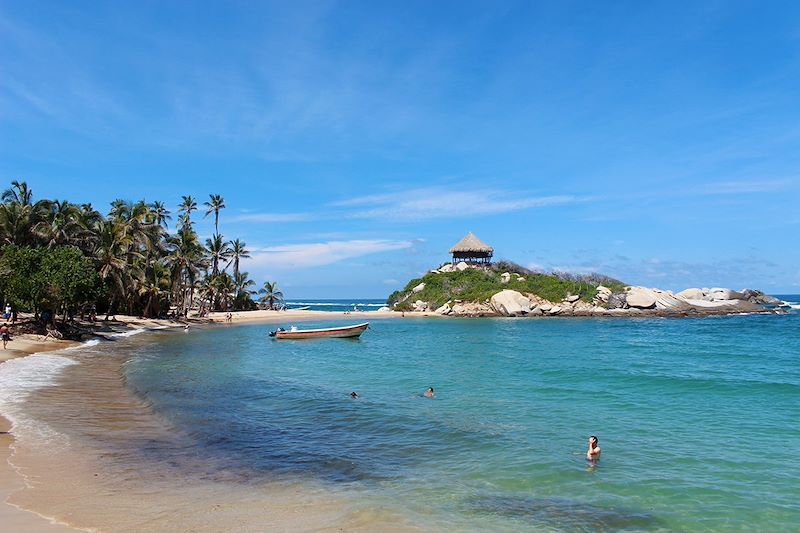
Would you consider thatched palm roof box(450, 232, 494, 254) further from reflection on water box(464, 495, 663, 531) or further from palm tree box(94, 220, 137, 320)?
reflection on water box(464, 495, 663, 531)

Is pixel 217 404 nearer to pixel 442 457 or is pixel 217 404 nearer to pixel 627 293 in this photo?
pixel 442 457

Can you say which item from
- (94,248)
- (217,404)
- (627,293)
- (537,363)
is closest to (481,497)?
(217,404)

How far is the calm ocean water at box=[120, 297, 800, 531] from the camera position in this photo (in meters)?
9.70

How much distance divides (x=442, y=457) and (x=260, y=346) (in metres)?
31.5

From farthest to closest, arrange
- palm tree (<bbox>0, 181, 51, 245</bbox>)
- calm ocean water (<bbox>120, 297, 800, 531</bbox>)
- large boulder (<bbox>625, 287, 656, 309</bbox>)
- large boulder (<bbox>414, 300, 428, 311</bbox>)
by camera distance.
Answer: large boulder (<bbox>414, 300, 428, 311</bbox>) < large boulder (<bbox>625, 287, 656, 309</bbox>) < palm tree (<bbox>0, 181, 51, 245</bbox>) < calm ocean water (<bbox>120, 297, 800, 531</bbox>)

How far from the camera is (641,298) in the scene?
79.1 meters

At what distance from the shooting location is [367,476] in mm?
11297

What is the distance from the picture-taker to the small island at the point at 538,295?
79125 millimetres

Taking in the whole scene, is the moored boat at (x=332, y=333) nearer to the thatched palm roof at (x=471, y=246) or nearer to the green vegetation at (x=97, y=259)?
the green vegetation at (x=97, y=259)

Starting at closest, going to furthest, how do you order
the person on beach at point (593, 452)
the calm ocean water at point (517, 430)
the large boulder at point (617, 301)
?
the calm ocean water at point (517, 430)
the person on beach at point (593, 452)
the large boulder at point (617, 301)

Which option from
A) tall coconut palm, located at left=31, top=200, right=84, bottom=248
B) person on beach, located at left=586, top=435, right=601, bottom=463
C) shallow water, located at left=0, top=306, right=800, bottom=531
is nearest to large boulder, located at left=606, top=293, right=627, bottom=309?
shallow water, located at left=0, top=306, right=800, bottom=531

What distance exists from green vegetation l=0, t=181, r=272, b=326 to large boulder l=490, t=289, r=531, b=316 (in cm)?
4184

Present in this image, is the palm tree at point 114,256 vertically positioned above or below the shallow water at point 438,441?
above

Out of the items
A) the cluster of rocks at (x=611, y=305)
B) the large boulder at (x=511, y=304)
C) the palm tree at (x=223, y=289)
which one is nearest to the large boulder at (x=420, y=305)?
the cluster of rocks at (x=611, y=305)
